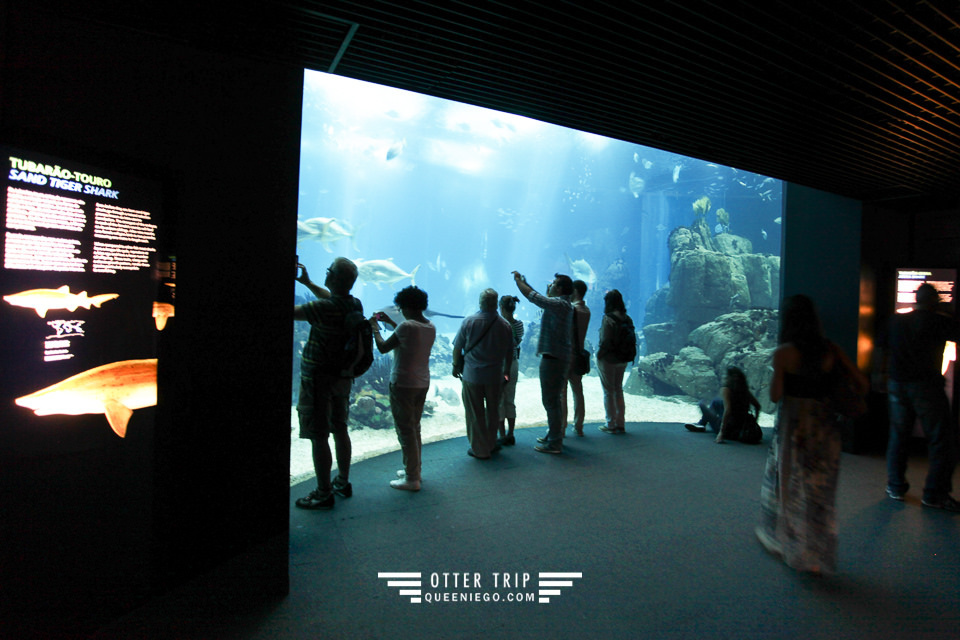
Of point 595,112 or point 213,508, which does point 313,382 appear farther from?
point 595,112

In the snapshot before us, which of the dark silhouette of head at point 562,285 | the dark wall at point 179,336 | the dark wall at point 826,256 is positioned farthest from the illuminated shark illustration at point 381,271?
the dark wall at point 179,336

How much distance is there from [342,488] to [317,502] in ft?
1.00

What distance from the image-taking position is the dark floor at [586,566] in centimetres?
247

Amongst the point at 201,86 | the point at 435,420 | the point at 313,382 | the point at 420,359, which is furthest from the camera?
the point at 435,420

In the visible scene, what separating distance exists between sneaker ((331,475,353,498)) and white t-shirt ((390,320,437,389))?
0.95 m

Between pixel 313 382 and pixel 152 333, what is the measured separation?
1385 mm

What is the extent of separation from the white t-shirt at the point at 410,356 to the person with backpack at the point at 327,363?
1.57 ft

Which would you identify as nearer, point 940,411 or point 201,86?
point 201,86

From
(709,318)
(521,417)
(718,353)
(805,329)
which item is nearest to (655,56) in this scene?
(805,329)

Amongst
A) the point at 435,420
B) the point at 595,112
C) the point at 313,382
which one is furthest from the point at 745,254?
the point at 313,382

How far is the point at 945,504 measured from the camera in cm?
425

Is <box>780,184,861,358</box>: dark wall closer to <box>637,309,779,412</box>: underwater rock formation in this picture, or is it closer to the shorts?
the shorts

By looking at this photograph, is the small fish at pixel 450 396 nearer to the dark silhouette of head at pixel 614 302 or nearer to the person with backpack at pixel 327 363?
the dark silhouette of head at pixel 614 302

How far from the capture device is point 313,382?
3.68 m
